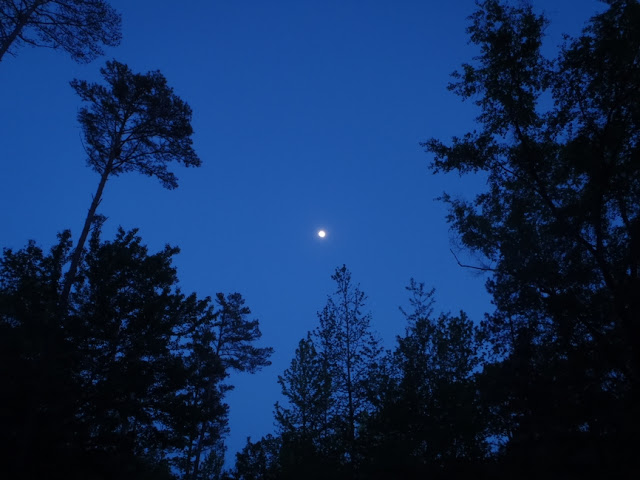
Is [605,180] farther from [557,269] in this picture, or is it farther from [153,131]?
[153,131]

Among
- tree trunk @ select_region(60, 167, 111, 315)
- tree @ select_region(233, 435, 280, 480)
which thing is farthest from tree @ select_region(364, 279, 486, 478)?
tree trunk @ select_region(60, 167, 111, 315)

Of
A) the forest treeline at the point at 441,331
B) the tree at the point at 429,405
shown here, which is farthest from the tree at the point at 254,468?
the tree at the point at 429,405

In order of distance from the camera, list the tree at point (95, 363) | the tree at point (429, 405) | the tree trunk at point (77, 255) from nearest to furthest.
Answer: the tree at point (95, 363) → the tree trunk at point (77, 255) → the tree at point (429, 405)

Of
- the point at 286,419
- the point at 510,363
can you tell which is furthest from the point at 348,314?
the point at 510,363

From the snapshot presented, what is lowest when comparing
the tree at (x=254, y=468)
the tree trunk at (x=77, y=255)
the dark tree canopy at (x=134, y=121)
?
the tree at (x=254, y=468)

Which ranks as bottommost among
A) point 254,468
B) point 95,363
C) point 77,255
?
point 254,468

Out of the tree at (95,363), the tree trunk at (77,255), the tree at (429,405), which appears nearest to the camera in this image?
the tree at (95,363)

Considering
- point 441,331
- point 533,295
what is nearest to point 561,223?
point 533,295

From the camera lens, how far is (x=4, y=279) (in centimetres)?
1140

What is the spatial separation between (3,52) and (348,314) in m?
16.3

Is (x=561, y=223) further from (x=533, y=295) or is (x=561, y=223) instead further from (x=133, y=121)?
(x=133, y=121)

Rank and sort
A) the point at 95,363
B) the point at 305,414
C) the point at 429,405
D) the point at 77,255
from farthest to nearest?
the point at 305,414, the point at 429,405, the point at 77,255, the point at 95,363

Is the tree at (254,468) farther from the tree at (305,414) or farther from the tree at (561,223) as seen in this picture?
the tree at (561,223)

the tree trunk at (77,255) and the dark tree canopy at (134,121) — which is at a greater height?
the dark tree canopy at (134,121)
